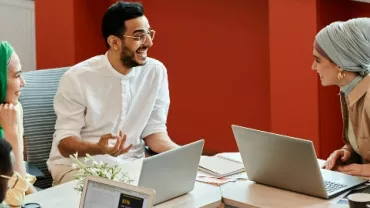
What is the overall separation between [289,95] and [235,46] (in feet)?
2.05

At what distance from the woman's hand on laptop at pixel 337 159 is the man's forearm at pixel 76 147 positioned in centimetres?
97

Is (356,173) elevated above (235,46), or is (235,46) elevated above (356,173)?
(235,46)

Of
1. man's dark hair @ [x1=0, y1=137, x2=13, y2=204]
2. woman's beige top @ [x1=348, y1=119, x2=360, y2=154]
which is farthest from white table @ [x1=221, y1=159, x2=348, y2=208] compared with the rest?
man's dark hair @ [x1=0, y1=137, x2=13, y2=204]

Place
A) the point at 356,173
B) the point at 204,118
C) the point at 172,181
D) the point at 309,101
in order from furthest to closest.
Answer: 1. the point at 204,118
2. the point at 309,101
3. the point at 356,173
4. the point at 172,181

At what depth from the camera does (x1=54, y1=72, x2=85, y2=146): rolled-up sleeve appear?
3.29 meters

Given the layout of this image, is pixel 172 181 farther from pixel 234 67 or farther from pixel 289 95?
pixel 234 67

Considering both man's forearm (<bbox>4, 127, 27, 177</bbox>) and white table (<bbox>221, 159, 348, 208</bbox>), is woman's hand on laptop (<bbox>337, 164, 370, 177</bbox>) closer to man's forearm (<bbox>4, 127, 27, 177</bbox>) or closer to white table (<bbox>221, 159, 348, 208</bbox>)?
white table (<bbox>221, 159, 348, 208</bbox>)

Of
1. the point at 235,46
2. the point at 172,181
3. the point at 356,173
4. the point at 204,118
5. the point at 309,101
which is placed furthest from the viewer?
the point at 204,118

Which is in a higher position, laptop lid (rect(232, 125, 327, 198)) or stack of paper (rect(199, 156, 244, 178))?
laptop lid (rect(232, 125, 327, 198))

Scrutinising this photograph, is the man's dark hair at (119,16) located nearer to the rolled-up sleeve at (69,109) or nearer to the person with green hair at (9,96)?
the rolled-up sleeve at (69,109)

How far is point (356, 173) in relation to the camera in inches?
111

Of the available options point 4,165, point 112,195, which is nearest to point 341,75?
point 112,195

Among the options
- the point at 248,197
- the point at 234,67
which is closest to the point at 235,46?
the point at 234,67

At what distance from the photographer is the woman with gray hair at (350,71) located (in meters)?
2.88
